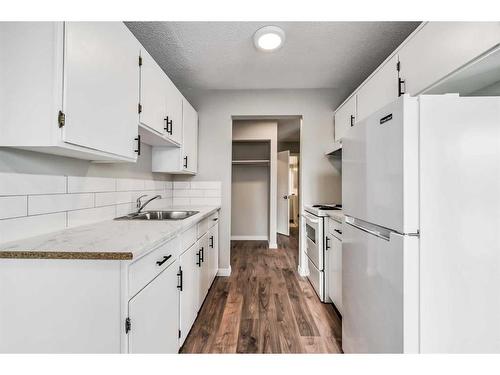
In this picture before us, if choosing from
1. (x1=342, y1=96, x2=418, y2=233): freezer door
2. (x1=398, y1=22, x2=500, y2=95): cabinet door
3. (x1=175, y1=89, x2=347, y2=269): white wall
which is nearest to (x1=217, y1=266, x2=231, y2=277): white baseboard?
(x1=175, y1=89, x2=347, y2=269): white wall

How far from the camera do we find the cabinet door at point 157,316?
37.5 inches

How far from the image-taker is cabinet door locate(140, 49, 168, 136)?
1.58m

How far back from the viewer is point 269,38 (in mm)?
1912

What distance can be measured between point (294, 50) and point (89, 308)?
91.8 inches

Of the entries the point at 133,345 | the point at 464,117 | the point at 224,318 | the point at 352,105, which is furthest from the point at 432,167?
the point at 224,318

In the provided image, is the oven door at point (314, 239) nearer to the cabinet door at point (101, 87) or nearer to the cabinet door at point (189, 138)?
the cabinet door at point (189, 138)

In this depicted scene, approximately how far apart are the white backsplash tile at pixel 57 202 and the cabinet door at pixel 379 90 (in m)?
2.13

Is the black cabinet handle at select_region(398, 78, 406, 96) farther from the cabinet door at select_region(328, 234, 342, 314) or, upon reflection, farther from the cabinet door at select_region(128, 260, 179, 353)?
the cabinet door at select_region(128, 260, 179, 353)

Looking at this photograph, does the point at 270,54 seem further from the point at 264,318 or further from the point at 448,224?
the point at 264,318

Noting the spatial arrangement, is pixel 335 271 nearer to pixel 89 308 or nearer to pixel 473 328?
pixel 473 328

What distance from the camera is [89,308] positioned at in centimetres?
87

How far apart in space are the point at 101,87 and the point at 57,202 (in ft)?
2.12

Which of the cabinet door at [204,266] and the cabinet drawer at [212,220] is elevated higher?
the cabinet drawer at [212,220]

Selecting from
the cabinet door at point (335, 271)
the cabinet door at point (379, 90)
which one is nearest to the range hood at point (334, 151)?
the cabinet door at point (379, 90)
